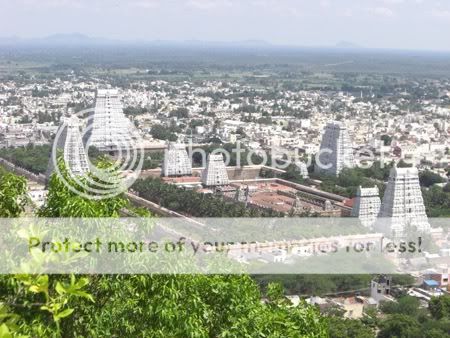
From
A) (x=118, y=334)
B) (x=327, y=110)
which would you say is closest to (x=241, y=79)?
(x=327, y=110)

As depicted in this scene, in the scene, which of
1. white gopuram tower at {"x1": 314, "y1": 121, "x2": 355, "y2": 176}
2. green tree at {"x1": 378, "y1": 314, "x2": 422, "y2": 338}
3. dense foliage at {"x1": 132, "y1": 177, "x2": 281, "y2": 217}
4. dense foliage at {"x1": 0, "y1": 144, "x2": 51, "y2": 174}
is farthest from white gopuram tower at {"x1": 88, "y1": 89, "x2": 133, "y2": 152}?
green tree at {"x1": 378, "y1": 314, "x2": 422, "y2": 338}

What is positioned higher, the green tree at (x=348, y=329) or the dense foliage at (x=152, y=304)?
the dense foliage at (x=152, y=304)

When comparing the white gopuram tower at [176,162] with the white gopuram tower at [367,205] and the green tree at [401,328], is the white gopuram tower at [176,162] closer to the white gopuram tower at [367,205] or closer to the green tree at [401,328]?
the white gopuram tower at [367,205]

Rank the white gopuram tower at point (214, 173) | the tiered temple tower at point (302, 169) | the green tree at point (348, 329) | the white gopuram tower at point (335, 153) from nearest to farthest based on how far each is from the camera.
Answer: the green tree at point (348, 329) → the white gopuram tower at point (214, 173) → the tiered temple tower at point (302, 169) → the white gopuram tower at point (335, 153)

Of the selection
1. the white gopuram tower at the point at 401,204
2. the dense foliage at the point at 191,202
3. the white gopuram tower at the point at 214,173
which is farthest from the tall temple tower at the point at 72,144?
the white gopuram tower at the point at 401,204

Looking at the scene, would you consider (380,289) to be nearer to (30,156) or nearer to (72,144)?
(72,144)

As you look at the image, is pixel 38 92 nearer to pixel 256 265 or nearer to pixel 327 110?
pixel 327 110

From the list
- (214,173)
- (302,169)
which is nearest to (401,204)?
(214,173)

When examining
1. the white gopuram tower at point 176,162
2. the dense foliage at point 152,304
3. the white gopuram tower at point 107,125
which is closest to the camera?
the dense foliage at point 152,304
